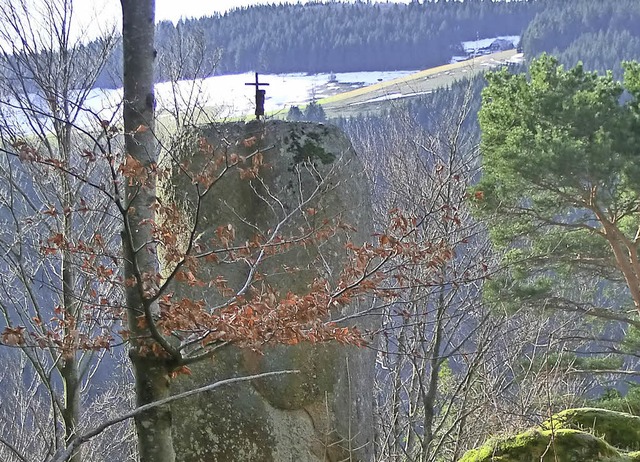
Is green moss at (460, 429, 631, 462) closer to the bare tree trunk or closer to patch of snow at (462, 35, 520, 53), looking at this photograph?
the bare tree trunk

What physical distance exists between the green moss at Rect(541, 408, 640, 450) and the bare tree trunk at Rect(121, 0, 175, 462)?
9.81ft

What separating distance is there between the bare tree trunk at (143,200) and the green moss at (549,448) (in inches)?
83.1

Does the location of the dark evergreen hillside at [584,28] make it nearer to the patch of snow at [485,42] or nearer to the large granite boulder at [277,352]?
the patch of snow at [485,42]

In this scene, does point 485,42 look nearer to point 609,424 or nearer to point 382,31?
point 382,31

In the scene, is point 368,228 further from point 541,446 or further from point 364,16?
point 364,16

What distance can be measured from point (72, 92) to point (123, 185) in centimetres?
275

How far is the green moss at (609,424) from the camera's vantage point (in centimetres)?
459

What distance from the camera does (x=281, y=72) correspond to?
54.1m

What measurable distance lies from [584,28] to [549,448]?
55.4 meters

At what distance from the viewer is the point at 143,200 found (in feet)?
8.92

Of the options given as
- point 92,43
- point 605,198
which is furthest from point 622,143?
point 92,43

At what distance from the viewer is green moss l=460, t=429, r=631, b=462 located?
376 centimetres

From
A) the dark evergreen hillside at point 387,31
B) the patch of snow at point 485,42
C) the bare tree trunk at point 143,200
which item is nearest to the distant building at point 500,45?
the patch of snow at point 485,42

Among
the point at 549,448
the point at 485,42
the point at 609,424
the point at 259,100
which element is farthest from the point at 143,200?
the point at 485,42
